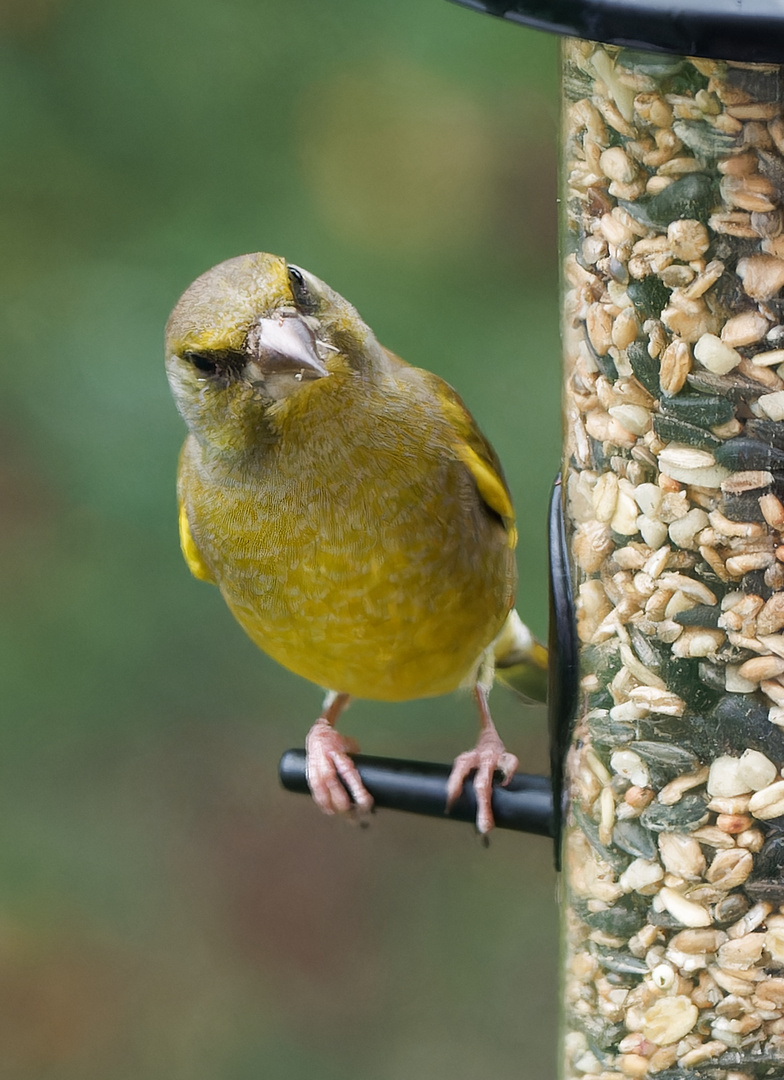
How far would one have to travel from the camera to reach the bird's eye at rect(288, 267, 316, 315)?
242 centimetres

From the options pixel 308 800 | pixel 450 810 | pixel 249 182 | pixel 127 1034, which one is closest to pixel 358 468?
pixel 450 810

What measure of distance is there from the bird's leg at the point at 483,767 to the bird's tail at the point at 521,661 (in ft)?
0.36

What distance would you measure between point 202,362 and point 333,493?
1.09 ft

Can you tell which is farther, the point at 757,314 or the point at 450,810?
the point at 450,810

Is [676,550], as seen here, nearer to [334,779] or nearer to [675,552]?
[675,552]

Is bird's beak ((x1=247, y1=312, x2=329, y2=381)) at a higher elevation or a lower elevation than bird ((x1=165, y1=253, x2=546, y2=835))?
higher

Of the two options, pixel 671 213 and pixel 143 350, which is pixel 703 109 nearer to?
pixel 671 213

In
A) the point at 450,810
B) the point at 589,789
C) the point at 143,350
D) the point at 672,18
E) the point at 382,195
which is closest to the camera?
the point at 672,18

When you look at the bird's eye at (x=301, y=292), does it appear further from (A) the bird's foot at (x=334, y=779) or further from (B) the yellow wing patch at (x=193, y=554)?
(A) the bird's foot at (x=334, y=779)

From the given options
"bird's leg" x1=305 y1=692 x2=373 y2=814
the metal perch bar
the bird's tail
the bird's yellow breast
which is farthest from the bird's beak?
the bird's tail

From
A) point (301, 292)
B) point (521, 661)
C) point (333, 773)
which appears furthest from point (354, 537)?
point (521, 661)

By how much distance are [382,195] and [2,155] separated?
1.05 meters

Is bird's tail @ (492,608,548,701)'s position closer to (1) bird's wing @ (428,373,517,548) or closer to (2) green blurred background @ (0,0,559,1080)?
(2) green blurred background @ (0,0,559,1080)

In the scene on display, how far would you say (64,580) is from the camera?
445cm
